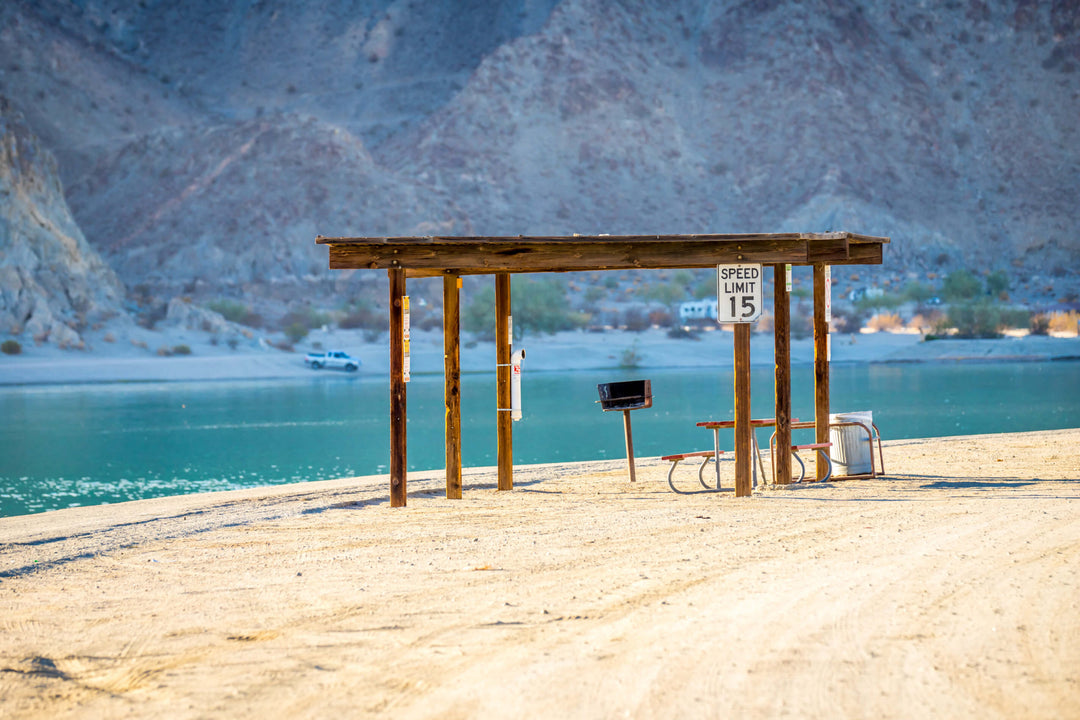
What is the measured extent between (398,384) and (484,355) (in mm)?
42021

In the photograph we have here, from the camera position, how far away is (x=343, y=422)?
28.2 meters

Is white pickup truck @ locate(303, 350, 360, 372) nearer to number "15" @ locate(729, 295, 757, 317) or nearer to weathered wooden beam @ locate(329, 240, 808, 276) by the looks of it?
weathered wooden beam @ locate(329, 240, 808, 276)

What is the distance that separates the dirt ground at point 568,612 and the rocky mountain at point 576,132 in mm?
56409

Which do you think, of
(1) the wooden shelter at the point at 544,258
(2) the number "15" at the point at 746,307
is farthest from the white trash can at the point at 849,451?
(2) the number "15" at the point at 746,307

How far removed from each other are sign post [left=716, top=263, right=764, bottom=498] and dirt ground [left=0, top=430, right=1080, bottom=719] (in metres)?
0.56

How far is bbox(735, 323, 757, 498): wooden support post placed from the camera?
9.84 m

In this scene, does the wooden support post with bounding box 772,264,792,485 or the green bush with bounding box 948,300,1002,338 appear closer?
the wooden support post with bounding box 772,264,792,485

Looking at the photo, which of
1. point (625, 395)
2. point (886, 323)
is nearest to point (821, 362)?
point (625, 395)

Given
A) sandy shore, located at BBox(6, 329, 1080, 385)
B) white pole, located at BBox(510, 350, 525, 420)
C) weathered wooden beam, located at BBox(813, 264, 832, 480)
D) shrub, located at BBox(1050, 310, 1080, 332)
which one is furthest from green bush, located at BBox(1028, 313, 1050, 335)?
white pole, located at BBox(510, 350, 525, 420)

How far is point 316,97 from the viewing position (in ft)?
294

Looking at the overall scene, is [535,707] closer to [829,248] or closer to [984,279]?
[829,248]

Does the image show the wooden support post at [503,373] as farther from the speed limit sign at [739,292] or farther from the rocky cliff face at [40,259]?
the rocky cliff face at [40,259]

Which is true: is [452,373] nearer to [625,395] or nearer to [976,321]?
[625,395]

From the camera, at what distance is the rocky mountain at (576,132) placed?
69.8m
